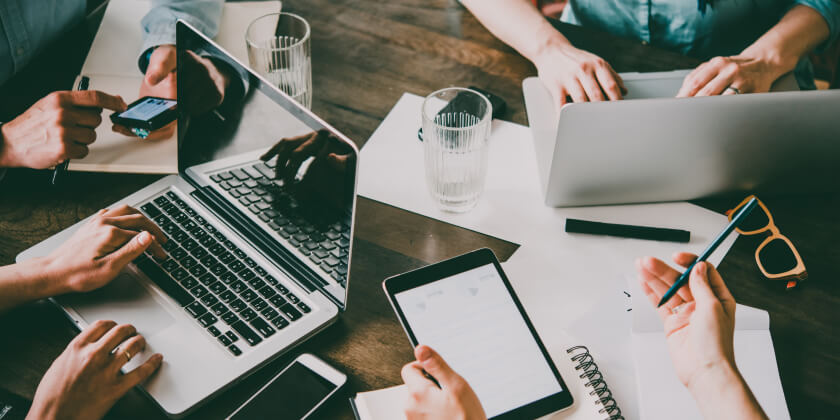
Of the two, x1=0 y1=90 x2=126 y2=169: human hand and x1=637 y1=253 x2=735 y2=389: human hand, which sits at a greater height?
x1=0 y1=90 x2=126 y2=169: human hand

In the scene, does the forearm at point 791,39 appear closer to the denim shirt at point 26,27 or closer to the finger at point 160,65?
the finger at point 160,65

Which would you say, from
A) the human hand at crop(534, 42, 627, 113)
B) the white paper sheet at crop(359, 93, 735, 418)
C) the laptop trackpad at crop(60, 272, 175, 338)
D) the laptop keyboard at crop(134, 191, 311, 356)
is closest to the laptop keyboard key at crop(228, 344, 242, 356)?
the laptop keyboard at crop(134, 191, 311, 356)

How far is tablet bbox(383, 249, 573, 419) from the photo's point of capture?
74cm

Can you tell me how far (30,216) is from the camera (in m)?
0.97

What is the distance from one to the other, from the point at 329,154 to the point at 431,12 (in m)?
0.75

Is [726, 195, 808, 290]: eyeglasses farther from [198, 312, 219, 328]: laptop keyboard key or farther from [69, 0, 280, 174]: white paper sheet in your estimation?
[69, 0, 280, 174]: white paper sheet

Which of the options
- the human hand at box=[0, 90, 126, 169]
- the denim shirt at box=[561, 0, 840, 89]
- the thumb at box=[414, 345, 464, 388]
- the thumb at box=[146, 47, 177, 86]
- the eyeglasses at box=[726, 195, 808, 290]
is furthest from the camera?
the denim shirt at box=[561, 0, 840, 89]

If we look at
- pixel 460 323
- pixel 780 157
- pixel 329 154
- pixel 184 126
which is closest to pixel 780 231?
pixel 780 157

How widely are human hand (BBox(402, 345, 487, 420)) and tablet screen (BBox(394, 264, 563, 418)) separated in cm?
7

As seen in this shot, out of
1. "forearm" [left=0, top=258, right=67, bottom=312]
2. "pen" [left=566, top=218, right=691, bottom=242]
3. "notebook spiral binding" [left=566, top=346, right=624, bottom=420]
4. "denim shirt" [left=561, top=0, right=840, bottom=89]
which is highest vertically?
"denim shirt" [left=561, top=0, right=840, bottom=89]

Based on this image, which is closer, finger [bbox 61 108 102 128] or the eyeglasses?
the eyeglasses

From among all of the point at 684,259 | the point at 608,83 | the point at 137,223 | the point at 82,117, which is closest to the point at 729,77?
the point at 608,83

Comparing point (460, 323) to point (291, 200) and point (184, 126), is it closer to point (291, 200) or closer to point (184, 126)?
point (291, 200)

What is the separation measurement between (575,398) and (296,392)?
36cm
